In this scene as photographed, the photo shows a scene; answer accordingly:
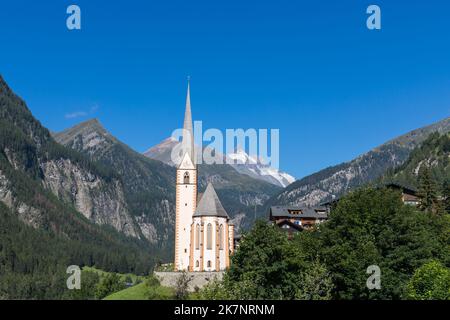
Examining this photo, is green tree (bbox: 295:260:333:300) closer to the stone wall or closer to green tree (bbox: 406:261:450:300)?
green tree (bbox: 406:261:450:300)

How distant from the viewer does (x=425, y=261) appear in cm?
7275

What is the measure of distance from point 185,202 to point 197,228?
6.34 metres

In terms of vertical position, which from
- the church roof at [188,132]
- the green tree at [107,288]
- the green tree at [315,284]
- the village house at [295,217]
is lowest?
the green tree at [107,288]

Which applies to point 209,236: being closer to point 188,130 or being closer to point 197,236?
point 197,236

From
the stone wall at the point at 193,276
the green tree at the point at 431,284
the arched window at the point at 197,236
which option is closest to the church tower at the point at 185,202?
the arched window at the point at 197,236

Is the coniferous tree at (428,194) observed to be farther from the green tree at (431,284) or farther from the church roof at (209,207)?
the green tree at (431,284)

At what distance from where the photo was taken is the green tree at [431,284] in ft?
201

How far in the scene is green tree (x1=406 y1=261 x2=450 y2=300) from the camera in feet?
201

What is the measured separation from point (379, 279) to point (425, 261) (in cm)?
735

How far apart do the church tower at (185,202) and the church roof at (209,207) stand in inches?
68.4

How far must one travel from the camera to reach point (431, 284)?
62250 mm

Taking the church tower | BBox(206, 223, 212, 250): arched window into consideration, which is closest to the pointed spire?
the church tower
